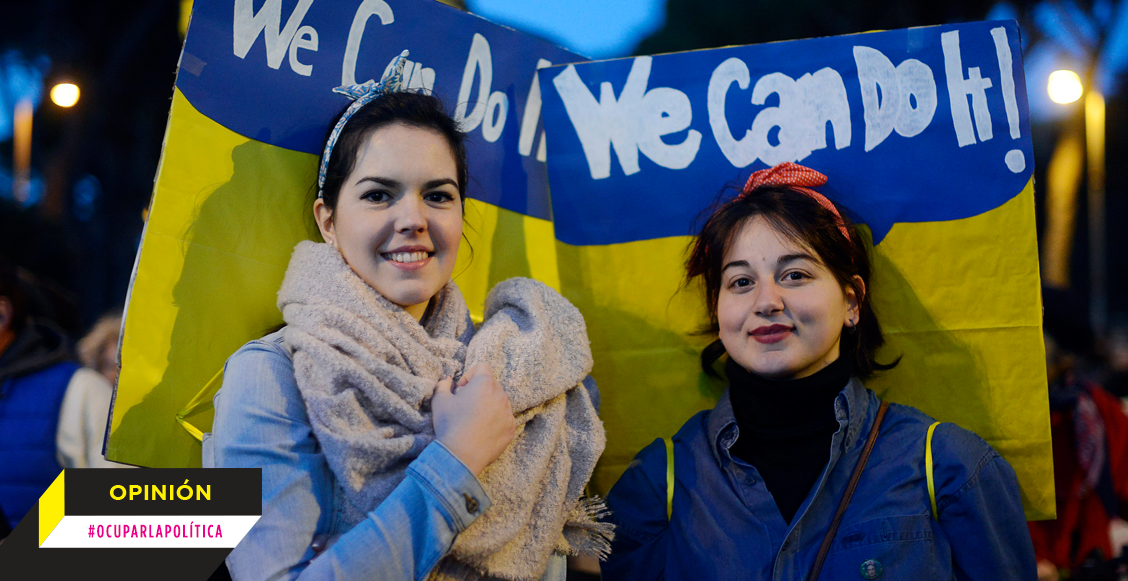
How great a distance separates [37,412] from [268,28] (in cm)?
205

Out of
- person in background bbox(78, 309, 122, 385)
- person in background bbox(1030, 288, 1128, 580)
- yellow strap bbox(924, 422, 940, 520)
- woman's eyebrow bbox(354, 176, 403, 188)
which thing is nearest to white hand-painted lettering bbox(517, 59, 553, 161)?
woman's eyebrow bbox(354, 176, 403, 188)

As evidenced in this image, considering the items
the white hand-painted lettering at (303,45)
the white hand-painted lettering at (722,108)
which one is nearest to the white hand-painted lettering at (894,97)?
the white hand-painted lettering at (722,108)

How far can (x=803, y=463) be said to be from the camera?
2.14 metres

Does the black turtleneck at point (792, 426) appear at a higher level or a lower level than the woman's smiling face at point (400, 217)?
lower

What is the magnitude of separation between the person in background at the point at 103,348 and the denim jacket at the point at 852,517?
13.8 ft

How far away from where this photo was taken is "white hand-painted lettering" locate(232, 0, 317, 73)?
2.38 meters

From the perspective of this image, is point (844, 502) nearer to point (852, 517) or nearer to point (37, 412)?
point (852, 517)

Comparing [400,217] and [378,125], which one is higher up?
[378,125]

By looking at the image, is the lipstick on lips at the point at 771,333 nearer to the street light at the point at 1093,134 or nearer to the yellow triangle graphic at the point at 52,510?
the yellow triangle graphic at the point at 52,510

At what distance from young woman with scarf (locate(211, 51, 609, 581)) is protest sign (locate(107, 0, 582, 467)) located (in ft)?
1.02

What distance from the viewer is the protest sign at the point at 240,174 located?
2262mm

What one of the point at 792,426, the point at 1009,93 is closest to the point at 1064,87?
the point at 1009,93

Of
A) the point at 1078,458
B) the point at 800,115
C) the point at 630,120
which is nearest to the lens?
the point at 800,115

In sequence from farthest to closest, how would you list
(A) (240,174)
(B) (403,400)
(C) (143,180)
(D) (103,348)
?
(C) (143,180), (D) (103,348), (A) (240,174), (B) (403,400)
